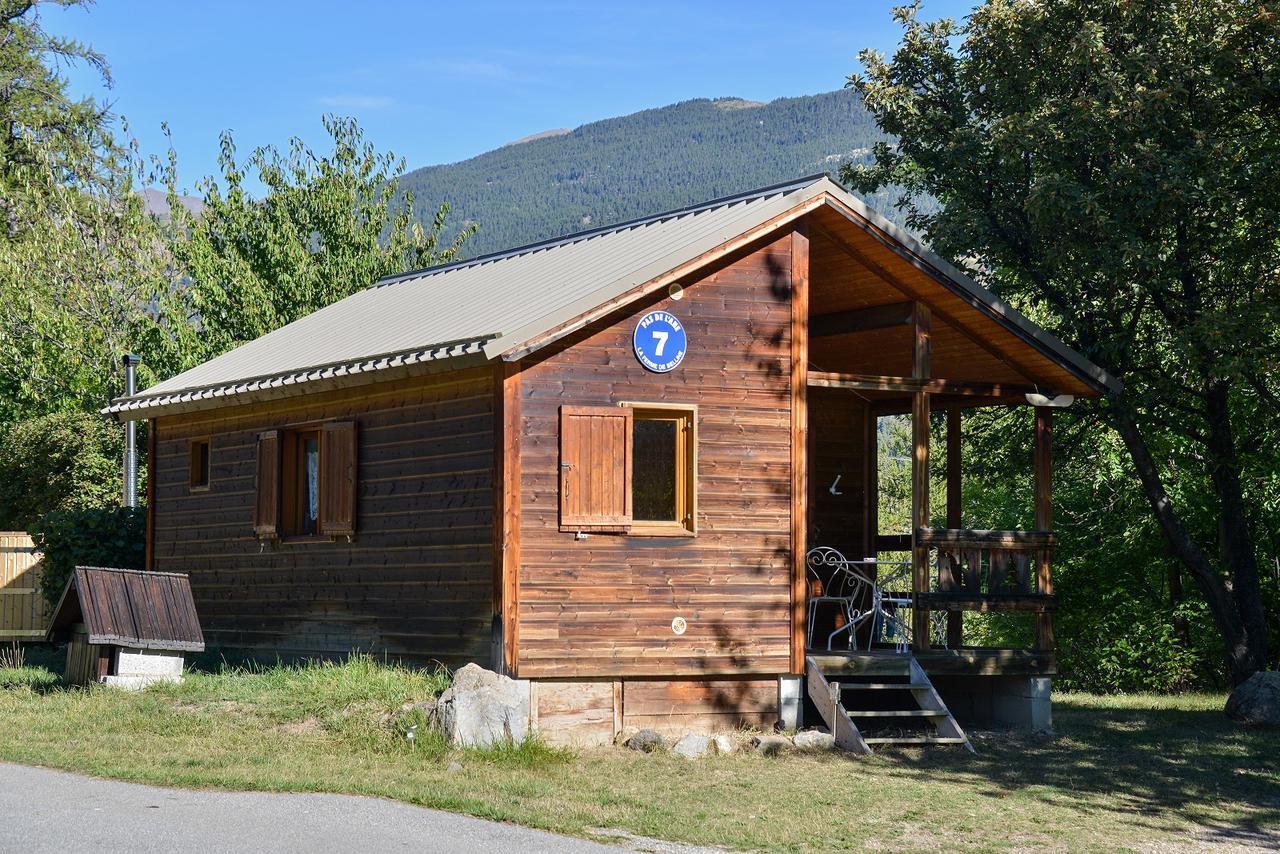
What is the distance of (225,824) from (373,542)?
22.4ft

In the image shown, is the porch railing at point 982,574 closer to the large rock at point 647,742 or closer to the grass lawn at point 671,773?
the grass lawn at point 671,773

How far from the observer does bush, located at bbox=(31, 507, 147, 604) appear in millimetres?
22016

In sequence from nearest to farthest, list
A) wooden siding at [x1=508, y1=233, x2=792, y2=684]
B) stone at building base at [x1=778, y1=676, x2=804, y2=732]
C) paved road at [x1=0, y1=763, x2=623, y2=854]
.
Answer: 1. paved road at [x1=0, y1=763, x2=623, y2=854]
2. wooden siding at [x1=508, y1=233, x2=792, y2=684]
3. stone at building base at [x1=778, y1=676, x2=804, y2=732]

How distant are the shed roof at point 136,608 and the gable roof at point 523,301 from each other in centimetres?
244

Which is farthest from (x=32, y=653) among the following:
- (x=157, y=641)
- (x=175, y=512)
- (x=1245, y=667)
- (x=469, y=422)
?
(x=1245, y=667)

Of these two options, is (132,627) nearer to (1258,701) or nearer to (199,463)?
(199,463)

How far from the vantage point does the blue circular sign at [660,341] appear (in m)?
14.9

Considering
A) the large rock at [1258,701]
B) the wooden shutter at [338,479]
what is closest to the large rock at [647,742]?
the wooden shutter at [338,479]

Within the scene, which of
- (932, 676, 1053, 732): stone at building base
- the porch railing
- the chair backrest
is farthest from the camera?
the chair backrest

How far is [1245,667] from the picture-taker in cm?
1988

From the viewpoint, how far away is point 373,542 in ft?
53.6

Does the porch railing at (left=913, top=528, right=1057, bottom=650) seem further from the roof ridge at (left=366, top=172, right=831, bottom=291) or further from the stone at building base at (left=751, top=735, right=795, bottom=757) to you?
the roof ridge at (left=366, top=172, right=831, bottom=291)

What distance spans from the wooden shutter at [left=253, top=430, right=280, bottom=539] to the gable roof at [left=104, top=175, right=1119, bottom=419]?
645mm

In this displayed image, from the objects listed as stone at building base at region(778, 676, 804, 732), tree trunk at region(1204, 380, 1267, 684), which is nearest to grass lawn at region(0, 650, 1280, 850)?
stone at building base at region(778, 676, 804, 732)
